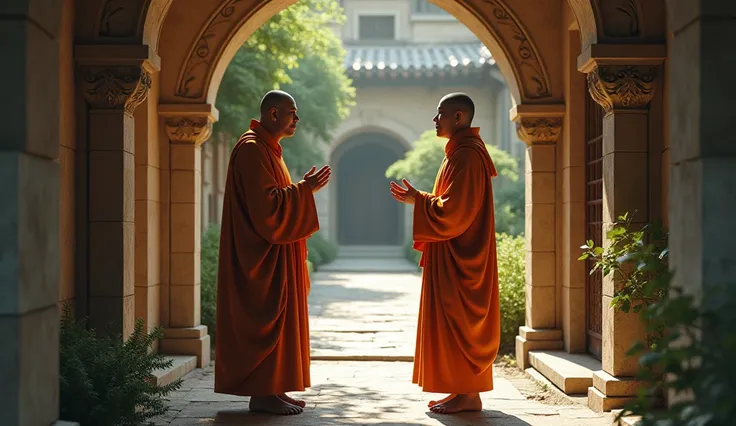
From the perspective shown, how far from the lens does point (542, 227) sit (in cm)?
805

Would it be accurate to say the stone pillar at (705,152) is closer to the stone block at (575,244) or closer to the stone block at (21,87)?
the stone block at (21,87)

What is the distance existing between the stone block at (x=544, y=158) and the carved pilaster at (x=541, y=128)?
0.21 ft

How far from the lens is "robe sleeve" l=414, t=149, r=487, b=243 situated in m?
5.84

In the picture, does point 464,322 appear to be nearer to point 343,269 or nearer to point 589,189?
point 589,189

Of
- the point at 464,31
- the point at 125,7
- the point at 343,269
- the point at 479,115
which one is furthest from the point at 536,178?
the point at 464,31

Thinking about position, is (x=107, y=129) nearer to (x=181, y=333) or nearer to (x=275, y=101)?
(x=275, y=101)

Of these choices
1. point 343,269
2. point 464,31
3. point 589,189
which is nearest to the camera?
point 589,189

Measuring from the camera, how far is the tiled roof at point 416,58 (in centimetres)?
2566

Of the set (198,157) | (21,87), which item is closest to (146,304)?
(198,157)

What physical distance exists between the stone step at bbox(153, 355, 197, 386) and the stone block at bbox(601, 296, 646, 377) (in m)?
3.11

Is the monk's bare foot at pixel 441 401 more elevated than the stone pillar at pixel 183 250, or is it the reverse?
the stone pillar at pixel 183 250

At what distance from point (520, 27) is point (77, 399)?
5067mm

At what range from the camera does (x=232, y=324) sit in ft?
18.7

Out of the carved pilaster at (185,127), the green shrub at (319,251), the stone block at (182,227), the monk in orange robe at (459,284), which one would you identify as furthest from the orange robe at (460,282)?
the green shrub at (319,251)
